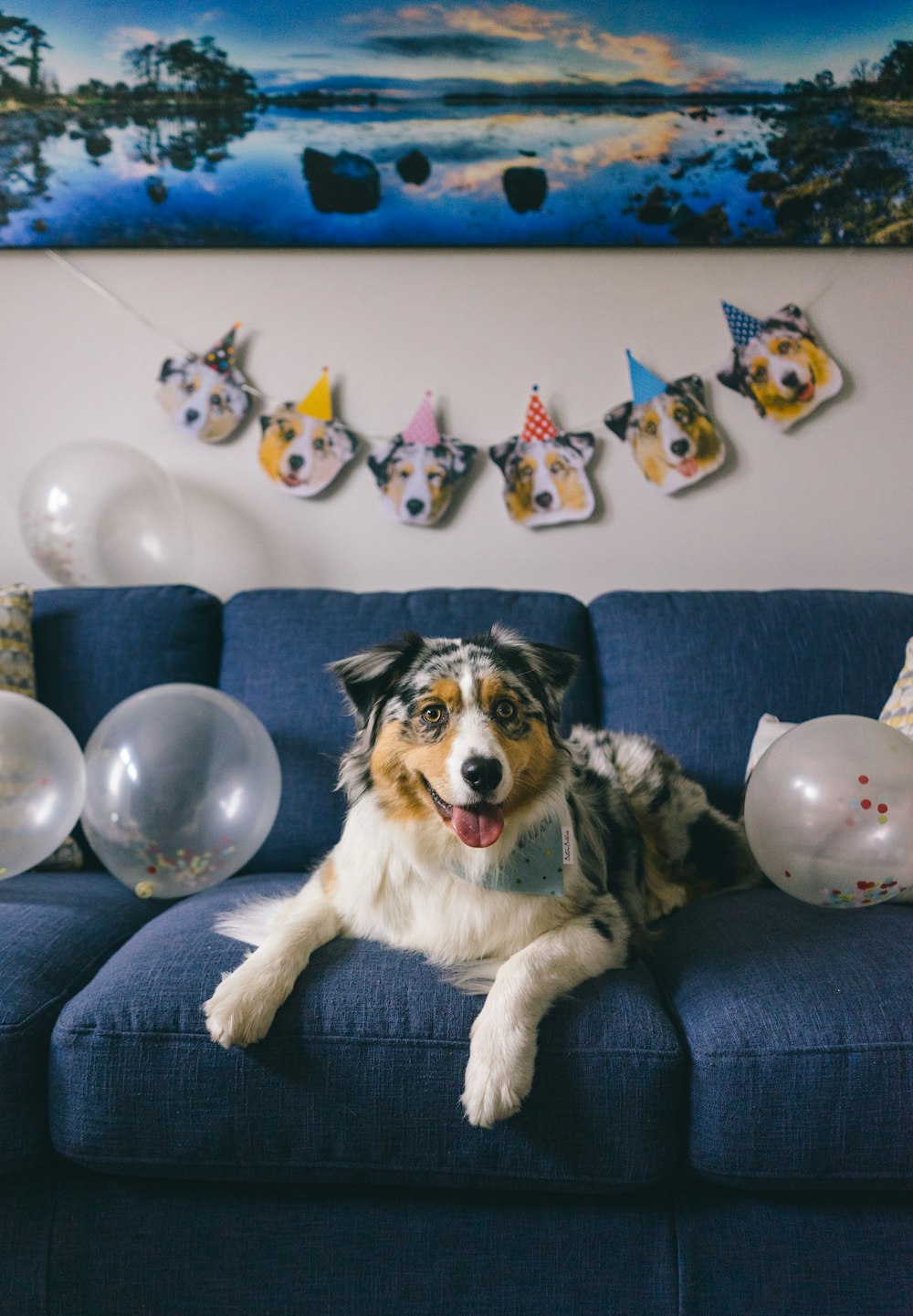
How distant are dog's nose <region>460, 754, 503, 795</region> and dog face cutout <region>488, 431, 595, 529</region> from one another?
149cm

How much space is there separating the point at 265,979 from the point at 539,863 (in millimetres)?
529

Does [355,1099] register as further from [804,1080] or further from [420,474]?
[420,474]

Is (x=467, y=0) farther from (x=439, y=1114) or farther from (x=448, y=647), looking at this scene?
(x=439, y=1114)

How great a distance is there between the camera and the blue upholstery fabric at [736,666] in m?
2.32

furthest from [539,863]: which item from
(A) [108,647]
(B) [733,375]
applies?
(B) [733,375]

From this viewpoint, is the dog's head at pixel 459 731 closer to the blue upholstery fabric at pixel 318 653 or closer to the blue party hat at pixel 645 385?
the blue upholstery fabric at pixel 318 653

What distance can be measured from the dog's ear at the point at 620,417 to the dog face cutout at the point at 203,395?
3.79 feet

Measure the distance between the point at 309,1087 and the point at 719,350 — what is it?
244cm

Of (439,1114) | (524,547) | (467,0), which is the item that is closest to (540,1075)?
(439,1114)

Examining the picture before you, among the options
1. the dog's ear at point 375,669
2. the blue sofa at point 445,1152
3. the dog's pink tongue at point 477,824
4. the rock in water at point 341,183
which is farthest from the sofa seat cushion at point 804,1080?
the rock in water at point 341,183

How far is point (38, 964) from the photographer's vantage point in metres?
1.58

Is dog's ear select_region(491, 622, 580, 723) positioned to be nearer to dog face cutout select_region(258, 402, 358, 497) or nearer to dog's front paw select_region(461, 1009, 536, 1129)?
dog's front paw select_region(461, 1009, 536, 1129)

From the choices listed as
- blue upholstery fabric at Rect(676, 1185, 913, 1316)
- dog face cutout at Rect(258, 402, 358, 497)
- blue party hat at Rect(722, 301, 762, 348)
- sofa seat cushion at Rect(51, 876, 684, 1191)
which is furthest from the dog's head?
blue party hat at Rect(722, 301, 762, 348)

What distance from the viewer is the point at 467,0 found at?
271 cm
